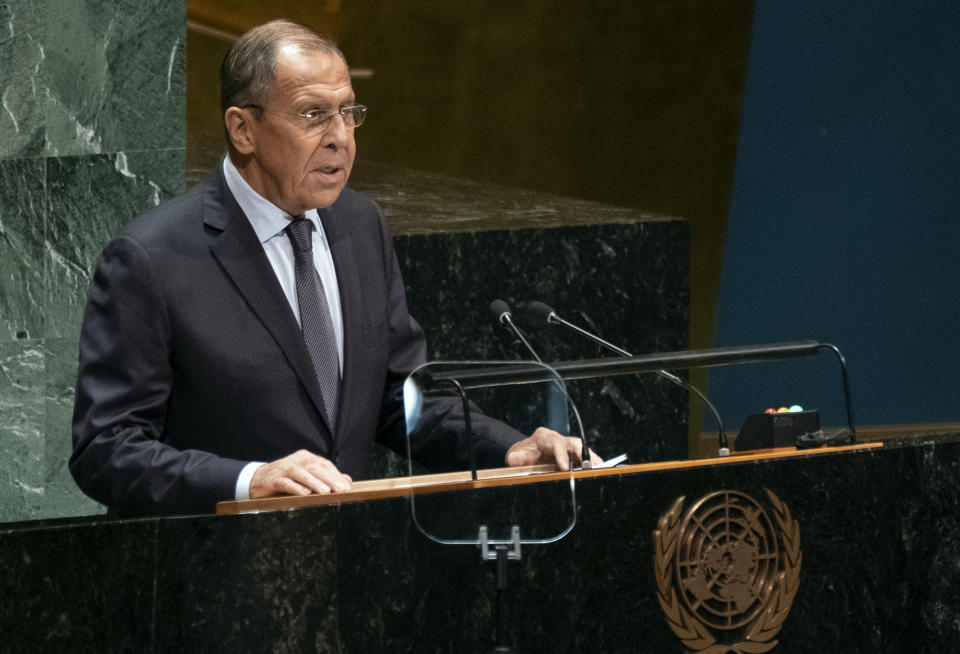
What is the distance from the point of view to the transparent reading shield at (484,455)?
2.01 m

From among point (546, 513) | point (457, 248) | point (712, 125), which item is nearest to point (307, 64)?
point (546, 513)

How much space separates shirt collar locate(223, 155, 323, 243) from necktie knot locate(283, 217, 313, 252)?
A: 0.01 meters

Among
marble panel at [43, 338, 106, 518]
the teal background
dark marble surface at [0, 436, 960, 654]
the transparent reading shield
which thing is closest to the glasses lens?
the transparent reading shield

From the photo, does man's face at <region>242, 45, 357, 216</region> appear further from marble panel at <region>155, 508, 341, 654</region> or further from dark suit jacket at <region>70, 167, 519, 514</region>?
marble panel at <region>155, 508, 341, 654</region>

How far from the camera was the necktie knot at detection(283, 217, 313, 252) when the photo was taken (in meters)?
2.70

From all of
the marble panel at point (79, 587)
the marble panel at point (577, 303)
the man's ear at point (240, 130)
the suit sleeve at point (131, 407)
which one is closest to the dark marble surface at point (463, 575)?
the marble panel at point (79, 587)

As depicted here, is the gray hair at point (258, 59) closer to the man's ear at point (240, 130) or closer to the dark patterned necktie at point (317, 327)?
the man's ear at point (240, 130)

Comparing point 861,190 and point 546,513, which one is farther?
point 861,190

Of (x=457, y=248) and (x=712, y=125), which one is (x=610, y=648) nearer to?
(x=457, y=248)

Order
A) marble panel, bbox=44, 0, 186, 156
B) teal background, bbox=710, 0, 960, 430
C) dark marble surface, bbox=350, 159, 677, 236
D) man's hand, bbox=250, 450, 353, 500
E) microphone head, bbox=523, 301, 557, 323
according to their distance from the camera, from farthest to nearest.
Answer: teal background, bbox=710, 0, 960, 430
marble panel, bbox=44, 0, 186, 156
dark marble surface, bbox=350, 159, 677, 236
microphone head, bbox=523, 301, 557, 323
man's hand, bbox=250, 450, 353, 500

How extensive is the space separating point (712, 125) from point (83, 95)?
2402 millimetres

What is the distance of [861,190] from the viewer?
551 centimetres

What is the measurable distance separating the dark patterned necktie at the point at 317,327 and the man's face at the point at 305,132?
0.09 m

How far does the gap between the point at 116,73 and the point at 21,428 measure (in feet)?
4.06
